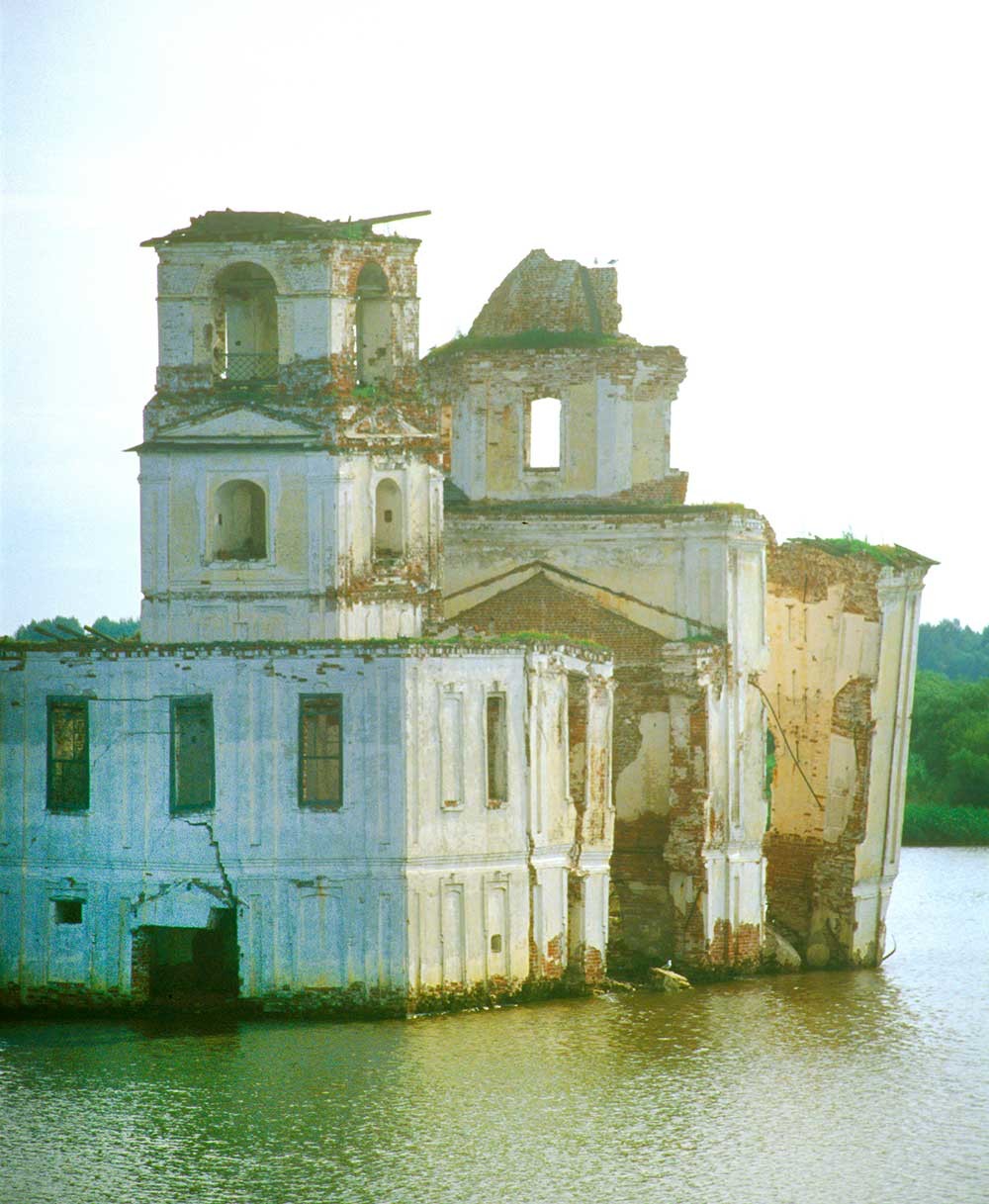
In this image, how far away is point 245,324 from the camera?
3528 cm

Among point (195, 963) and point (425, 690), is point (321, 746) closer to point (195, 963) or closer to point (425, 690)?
point (425, 690)

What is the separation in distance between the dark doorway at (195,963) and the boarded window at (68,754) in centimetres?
187

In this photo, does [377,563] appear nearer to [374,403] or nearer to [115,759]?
[374,403]

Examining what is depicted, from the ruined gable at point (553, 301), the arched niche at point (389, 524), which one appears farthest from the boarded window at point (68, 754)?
the ruined gable at point (553, 301)

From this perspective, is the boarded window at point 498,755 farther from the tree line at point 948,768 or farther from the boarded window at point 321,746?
the tree line at point 948,768

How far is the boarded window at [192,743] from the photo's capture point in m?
30.8

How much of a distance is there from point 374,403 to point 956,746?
34.0 m

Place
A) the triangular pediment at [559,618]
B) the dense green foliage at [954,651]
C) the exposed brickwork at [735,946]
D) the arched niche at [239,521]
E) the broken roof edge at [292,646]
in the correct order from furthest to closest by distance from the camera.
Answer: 1. the dense green foliage at [954,651]
2. the triangular pediment at [559,618]
3. the exposed brickwork at [735,946]
4. the arched niche at [239,521]
5. the broken roof edge at [292,646]

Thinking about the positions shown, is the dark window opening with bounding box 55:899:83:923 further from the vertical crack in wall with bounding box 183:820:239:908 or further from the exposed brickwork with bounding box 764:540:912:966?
the exposed brickwork with bounding box 764:540:912:966

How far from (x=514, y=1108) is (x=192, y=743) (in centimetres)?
667

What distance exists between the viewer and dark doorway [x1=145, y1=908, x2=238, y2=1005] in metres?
31.0

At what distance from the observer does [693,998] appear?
34.1 metres

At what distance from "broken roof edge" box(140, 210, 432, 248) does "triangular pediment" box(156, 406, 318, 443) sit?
2.27 m

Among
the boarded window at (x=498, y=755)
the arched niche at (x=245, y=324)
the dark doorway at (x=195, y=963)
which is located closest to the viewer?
the dark doorway at (x=195, y=963)
